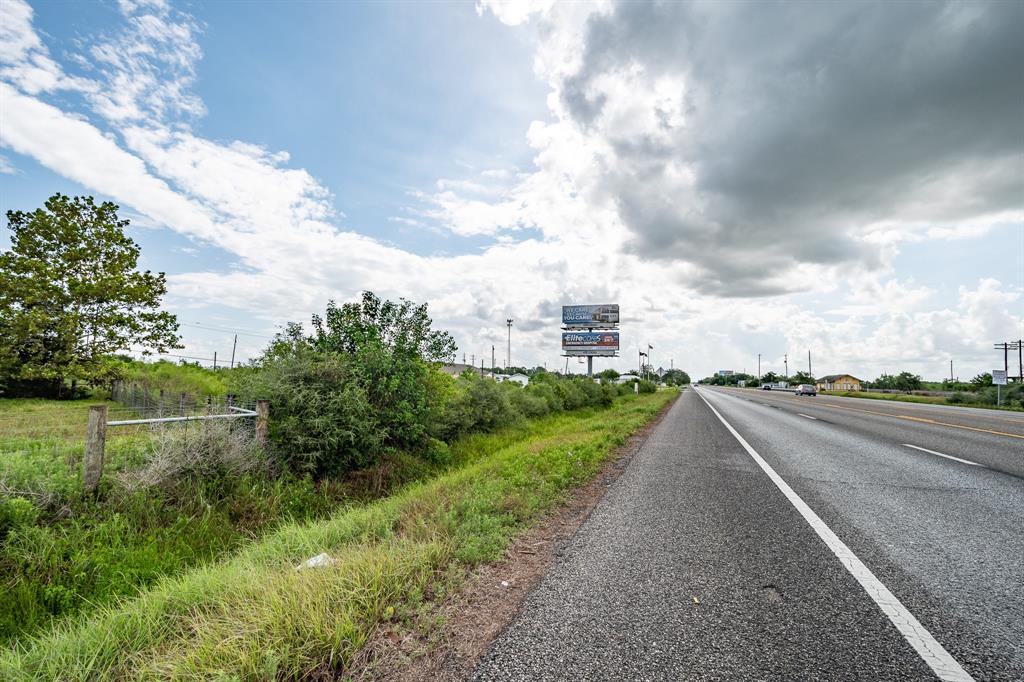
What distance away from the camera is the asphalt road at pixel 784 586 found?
2303mm

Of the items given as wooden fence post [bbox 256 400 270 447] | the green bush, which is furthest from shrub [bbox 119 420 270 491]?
the green bush

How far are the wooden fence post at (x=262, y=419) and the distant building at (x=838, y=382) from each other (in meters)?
118

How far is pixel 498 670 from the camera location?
2250mm

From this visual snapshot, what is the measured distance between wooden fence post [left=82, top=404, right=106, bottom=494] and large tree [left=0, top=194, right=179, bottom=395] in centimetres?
2095

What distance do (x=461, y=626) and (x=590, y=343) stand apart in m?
60.4

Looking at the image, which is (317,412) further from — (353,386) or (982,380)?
(982,380)

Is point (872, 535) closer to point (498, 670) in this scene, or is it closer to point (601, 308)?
point (498, 670)

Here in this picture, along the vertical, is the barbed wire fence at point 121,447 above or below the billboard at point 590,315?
below

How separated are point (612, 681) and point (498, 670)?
57 cm

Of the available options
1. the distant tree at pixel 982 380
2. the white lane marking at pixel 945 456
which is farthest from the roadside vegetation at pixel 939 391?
the white lane marking at pixel 945 456

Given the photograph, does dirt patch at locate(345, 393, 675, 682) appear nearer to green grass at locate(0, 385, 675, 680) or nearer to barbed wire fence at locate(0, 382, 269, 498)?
green grass at locate(0, 385, 675, 680)

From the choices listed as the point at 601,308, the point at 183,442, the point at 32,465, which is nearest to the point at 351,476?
the point at 183,442

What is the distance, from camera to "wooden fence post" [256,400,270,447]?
8477 millimetres

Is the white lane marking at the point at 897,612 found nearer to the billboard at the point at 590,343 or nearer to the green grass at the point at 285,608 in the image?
the green grass at the point at 285,608
